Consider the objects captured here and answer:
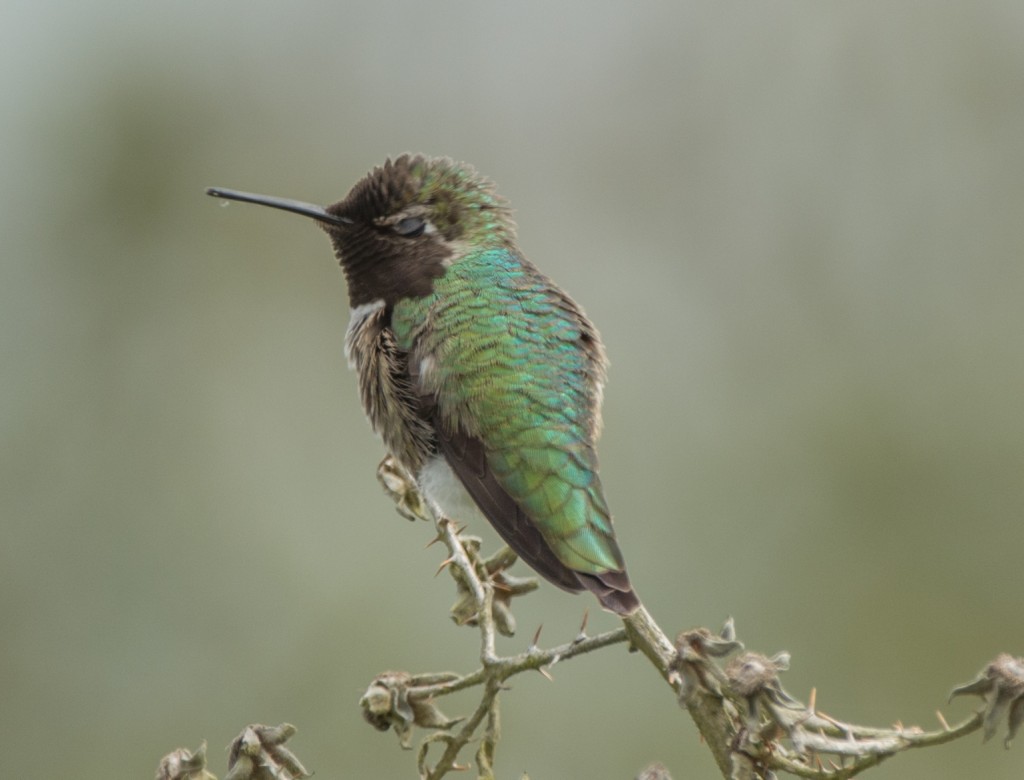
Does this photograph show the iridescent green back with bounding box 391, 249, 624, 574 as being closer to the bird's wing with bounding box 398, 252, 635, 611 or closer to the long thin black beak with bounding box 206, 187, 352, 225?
the bird's wing with bounding box 398, 252, 635, 611

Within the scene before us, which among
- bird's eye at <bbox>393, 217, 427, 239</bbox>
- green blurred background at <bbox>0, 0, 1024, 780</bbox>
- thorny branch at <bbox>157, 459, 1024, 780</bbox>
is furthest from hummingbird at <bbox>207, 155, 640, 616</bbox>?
green blurred background at <bbox>0, 0, 1024, 780</bbox>

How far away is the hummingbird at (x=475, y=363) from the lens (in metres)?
4.12

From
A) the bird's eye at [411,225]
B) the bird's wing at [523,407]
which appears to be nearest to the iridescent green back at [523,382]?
the bird's wing at [523,407]

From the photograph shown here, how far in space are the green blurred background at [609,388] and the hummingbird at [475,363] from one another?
8.77 ft

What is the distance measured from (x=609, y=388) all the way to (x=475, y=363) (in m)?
4.46

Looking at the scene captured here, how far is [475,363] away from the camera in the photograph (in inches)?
177

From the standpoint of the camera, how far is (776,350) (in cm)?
898

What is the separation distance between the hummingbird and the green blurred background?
8.77 feet

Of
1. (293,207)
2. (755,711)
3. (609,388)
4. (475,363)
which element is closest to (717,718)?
(755,711)

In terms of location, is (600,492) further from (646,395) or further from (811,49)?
(811,49)

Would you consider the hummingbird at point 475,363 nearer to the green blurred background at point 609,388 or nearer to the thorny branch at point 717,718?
the thorny branch at point 717,718

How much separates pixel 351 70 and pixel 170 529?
14.8 ft

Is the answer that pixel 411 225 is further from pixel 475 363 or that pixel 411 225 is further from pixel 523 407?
pixel 523 407

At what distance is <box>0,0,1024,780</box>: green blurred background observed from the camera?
24.4ft
